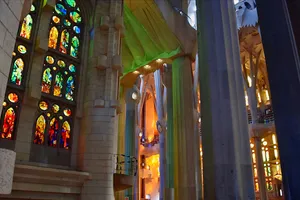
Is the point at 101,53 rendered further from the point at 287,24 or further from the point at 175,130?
the point at 287,24

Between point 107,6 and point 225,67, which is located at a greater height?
point 107,6

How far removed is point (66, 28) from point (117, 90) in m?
2.84

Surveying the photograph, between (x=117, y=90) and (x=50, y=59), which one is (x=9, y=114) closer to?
(x=50, y=59)

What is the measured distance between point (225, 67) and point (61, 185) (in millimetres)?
5434

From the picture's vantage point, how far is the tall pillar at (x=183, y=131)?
11.0 meters

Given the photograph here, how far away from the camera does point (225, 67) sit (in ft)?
20.6

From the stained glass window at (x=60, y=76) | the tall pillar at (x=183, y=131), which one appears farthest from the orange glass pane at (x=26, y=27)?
the tall pillar at (x=183, y=131)

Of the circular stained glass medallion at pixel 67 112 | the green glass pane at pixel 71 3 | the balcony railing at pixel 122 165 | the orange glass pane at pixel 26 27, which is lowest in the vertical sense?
the balcony railing at pixel 122 165

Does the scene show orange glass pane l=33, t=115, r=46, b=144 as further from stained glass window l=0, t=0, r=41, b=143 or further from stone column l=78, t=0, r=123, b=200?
stone column l=78, t=0, r=123, b=200

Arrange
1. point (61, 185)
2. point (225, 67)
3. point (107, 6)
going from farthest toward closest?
point (107, 6), point (61, 185), point (225, 67)

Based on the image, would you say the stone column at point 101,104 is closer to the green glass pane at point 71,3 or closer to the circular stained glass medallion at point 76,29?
the circular stained glass medallion at point 76,29

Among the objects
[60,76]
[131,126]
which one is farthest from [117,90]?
[131,126]

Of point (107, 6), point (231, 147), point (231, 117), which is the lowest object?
point (231, 147)

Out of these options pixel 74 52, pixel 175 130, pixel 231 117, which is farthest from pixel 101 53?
pixel 231 117
